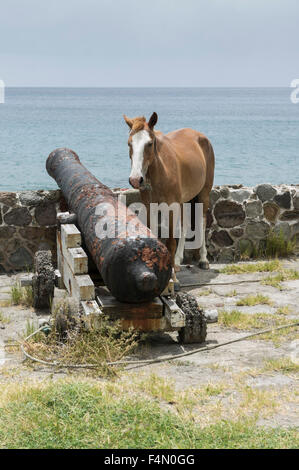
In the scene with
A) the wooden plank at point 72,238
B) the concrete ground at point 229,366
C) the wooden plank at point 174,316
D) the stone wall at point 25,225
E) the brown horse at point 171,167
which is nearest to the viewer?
the concrete ground at point 229,366

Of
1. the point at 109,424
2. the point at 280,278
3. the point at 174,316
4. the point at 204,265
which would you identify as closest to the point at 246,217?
the point at 204,265

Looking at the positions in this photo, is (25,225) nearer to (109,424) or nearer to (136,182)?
(136,182)

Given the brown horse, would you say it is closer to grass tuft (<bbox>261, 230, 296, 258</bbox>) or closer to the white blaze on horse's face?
the white blaze on horse's face

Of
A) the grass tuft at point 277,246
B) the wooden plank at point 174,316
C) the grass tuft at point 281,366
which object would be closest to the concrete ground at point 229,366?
the grass tuft at point 281,366

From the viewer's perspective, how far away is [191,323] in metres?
5.84

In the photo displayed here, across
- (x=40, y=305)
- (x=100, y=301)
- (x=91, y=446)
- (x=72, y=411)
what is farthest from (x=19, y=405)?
(x=40, y=305)

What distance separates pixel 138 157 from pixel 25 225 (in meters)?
2.69

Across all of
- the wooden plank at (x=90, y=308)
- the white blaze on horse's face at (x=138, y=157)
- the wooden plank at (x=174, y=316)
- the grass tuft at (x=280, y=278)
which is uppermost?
the white blaze on horse's face at (x=138, y=157)

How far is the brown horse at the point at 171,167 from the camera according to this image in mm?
6887

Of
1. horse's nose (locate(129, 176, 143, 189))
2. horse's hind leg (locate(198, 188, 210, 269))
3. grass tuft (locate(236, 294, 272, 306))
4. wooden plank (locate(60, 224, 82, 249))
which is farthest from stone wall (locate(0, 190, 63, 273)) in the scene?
grass tuft (locate(236, 294, 272, 306))

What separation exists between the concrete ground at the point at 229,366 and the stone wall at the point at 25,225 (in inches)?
56.7

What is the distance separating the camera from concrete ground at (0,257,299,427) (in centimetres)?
453

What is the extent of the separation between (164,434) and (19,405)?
1074 millimetres

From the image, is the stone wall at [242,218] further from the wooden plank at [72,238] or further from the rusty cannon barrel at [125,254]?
the rusty cannon barrel at [125,254]
